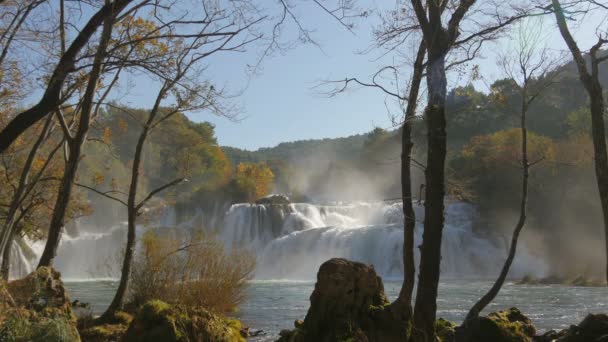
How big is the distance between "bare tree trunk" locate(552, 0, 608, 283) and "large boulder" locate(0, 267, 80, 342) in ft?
19.6

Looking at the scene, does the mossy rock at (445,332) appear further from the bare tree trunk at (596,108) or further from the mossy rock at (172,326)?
Result: the mossy rock at (172,326)

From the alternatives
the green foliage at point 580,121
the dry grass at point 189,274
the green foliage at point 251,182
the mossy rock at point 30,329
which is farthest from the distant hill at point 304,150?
the mossy rock at point 30,329

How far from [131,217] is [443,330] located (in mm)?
6408

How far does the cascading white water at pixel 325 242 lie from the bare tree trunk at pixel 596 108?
70.1 ft

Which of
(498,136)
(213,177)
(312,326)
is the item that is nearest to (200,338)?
(312,326)

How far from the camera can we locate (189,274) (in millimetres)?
11852

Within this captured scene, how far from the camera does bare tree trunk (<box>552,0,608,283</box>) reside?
23.4 feet

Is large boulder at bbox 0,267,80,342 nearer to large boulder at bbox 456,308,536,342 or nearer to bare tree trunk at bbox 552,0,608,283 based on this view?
large boulder at bbox 456,308,536,342

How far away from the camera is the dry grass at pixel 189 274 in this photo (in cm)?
1170

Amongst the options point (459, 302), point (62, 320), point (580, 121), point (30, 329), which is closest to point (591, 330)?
point (62, 320)

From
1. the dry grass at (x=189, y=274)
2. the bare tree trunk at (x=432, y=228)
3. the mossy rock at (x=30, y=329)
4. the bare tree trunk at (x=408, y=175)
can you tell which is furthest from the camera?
the dry grass at (x=189, y=274)

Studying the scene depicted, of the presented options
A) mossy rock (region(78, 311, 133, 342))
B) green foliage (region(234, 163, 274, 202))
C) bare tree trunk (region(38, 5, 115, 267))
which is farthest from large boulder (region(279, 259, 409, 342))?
green foliage (region(234, 163, 274, 202))

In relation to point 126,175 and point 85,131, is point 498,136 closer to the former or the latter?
point 126,175

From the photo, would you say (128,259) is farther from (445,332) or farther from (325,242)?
(325,242)
